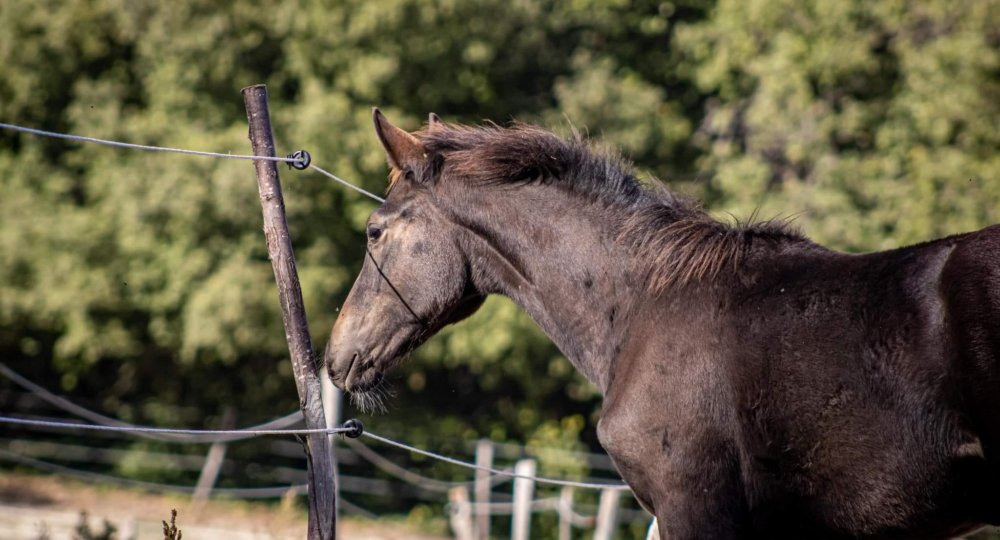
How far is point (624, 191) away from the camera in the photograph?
3879mm

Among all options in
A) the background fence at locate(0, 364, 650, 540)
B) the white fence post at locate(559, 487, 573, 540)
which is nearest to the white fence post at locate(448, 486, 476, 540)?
the background fence at locate(0, 364, 650, 540)

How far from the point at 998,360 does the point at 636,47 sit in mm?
12192

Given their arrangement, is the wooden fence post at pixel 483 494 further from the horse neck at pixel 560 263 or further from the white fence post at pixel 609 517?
the horse neck at pixel 560 263

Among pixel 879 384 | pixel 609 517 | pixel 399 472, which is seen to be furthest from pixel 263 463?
pixel 879 384

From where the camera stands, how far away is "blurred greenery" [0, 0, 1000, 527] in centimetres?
1154

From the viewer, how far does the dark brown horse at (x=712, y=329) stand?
9.27 ft

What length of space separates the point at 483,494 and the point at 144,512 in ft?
17.4

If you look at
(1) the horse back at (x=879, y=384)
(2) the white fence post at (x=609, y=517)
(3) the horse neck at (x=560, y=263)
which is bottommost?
(2) the white fence post at (x=609, y=517)

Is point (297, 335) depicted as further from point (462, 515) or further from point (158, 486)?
point (462, 515)

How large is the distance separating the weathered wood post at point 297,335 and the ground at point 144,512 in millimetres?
7571

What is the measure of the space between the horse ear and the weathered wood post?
0.51 m

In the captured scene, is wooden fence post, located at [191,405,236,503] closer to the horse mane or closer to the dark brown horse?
the dark brown horse

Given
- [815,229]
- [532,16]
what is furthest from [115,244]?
[815,229]

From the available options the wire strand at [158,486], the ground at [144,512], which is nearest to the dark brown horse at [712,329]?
the wire strand at [158,486]
